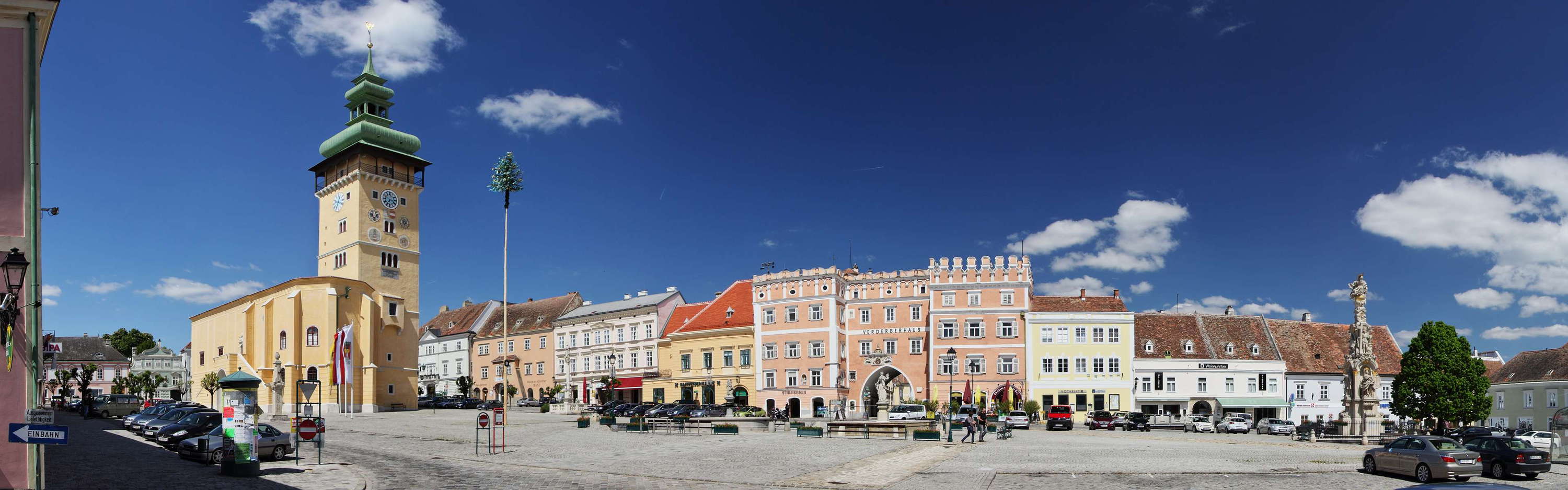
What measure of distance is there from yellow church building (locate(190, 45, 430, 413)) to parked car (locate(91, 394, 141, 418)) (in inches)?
475

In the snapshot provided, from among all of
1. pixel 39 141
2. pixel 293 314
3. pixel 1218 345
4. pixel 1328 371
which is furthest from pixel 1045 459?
pixel 293 314

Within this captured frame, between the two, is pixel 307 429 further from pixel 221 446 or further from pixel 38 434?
pixel 38 434

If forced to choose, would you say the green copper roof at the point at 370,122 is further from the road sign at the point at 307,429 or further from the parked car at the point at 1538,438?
the parked car at the point at 1538,438

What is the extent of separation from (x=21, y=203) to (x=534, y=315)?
8196cm

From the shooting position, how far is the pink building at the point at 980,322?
69.4m

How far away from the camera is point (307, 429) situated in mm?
26000

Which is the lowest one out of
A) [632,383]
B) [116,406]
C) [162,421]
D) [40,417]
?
[632,383]

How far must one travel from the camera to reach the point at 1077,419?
6606 centimetres

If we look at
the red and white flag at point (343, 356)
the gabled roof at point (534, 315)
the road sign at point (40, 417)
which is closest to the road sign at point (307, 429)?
the road sign at point (40, 417)

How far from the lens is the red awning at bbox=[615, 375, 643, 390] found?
8081 cm

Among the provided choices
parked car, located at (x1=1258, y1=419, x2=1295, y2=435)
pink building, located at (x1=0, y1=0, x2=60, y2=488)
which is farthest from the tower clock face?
pink building, located at (x1=0, y1=0, x2=60, y2=488)

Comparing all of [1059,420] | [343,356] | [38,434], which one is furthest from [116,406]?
[1059,420]

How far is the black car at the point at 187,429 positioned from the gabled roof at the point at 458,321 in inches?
2582

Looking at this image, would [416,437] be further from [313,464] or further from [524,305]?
[524,305]
